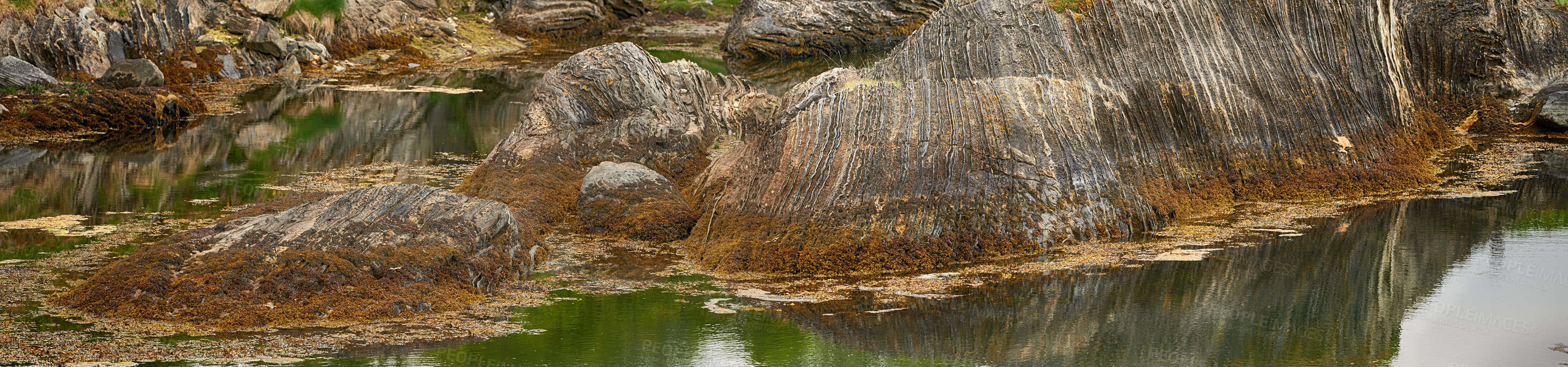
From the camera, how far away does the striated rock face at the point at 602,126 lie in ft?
38.3

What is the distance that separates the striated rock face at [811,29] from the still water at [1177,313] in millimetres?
17122

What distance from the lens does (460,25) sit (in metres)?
30.2

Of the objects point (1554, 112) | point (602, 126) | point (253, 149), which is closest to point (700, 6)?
point (253, 149)

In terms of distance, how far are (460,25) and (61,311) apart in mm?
23345

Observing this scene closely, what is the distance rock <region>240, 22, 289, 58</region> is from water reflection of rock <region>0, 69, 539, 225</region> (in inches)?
80.4

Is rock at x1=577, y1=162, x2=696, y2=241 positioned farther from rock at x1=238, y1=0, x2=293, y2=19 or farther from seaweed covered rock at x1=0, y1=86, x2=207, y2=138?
rock at x1=238, y1=0, x2=293, y2=19

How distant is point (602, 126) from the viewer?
40.1 ft

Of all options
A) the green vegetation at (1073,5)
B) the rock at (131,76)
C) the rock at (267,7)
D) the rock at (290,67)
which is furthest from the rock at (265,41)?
the green vegetation at (1073,5)

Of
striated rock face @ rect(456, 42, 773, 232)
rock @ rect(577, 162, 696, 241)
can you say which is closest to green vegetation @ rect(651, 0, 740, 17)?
striated rock face @ rect(456, 42, 773, 232)

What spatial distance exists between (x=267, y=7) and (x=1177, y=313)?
2030 cm

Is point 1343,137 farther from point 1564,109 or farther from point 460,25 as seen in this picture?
point 460,25

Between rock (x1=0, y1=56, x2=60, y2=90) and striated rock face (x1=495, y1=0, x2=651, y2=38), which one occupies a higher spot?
striated rock face (x1=495, y1=0, x2=651, y2=38)

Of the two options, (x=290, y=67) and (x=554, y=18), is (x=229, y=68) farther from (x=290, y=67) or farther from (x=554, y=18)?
(x=554, y=18)

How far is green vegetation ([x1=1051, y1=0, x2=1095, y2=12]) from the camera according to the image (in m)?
10.8
